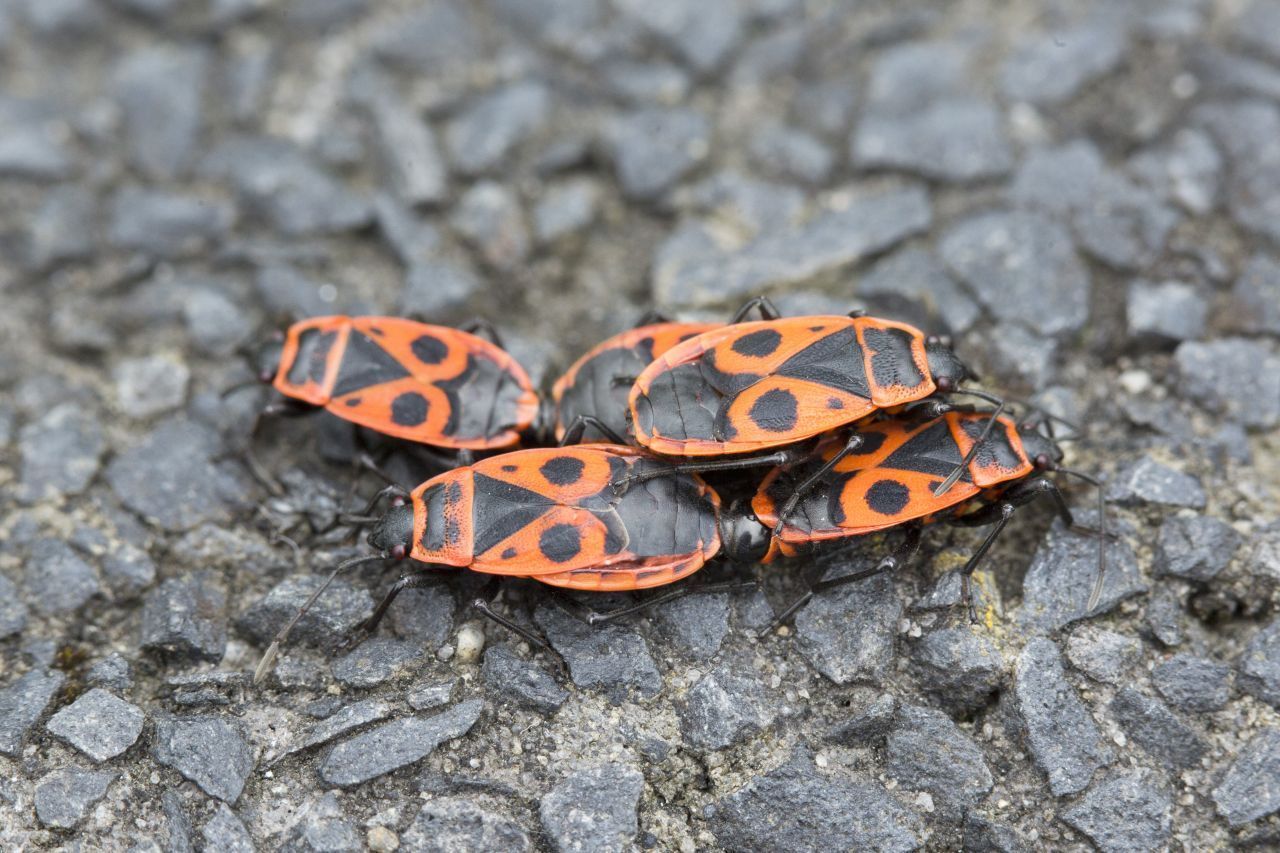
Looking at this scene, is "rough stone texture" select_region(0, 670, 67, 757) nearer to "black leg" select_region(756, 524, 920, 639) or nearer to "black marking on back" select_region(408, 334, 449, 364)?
"black marking on back" select_region(408, 334, 449, 364)

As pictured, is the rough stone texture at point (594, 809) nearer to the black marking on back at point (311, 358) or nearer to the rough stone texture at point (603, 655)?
the rough stone texture at point (603, 655)

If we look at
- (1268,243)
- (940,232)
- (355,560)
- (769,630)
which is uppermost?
(1268,243)

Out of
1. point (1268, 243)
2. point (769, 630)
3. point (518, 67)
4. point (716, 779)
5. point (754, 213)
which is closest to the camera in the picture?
point (716, 779)

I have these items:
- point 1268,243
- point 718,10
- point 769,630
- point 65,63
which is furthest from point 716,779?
point 65,63

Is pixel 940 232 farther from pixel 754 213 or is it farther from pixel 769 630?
pixel 769 630

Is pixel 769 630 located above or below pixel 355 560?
above

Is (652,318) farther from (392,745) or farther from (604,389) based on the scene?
(392,745)
